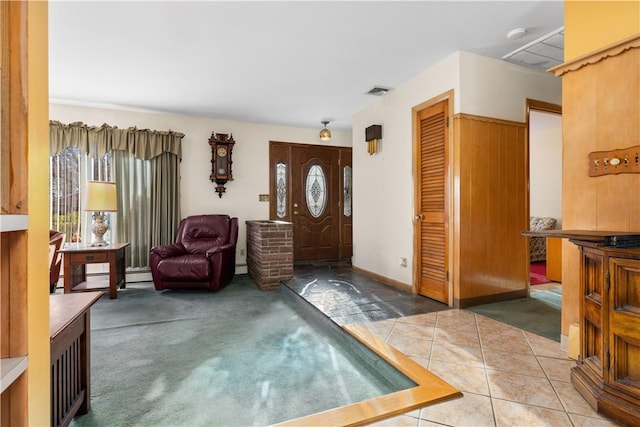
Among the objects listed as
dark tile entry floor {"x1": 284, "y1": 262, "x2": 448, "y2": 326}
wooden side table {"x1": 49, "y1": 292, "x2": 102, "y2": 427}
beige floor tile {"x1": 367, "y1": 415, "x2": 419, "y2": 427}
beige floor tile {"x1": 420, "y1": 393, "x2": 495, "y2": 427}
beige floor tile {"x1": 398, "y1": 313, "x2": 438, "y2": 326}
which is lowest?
beige floor tile {"x1": 367, "y1": 415, "x2": 419, "y2": 427}

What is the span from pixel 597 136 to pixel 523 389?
1.51 meters

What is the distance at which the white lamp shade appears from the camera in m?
3.91

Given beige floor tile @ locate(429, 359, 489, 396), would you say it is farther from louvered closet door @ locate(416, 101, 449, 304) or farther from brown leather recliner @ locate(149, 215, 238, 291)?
brown leather recliner @ locate(149, 215, 238, 291)

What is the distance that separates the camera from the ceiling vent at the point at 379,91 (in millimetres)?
3990

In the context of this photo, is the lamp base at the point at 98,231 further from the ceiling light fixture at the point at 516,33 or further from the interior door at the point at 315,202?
the ceiling light fixture at the point at 516,33

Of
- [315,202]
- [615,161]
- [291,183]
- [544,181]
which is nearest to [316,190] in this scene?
[315,202]

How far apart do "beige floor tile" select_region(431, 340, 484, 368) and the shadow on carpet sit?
689 mm

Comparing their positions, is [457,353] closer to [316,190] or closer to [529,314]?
[529,314]

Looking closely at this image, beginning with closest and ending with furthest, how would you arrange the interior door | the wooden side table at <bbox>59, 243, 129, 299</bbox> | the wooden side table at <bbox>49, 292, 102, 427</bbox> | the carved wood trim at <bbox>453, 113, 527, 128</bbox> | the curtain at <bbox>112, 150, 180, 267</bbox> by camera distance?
the wooden side table at <bbox>49, 292, 102, 427</bbox>, the carved wood trim at <bbox>453, 113, 527, 128</bbox>, the wooden side table at <bbox>59, 243, 129, 299</bbox>, the curtain at <bbox>112, 150, 180, 267</bbox>, the interior door

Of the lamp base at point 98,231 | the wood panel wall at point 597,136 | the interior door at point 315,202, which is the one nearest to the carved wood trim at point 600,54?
the wood panel wall at point 597,136

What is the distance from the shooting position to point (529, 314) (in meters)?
2.92

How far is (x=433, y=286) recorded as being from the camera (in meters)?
3.42

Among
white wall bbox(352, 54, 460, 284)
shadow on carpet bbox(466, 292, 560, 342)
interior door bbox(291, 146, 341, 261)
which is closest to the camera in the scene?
shadow on carpet bbox(466, 292, 560, 342)

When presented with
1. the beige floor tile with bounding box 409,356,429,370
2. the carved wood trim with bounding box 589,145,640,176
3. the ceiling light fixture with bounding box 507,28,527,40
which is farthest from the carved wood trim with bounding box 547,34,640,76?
the beige floor tile with bounding box 409,356,429,370
